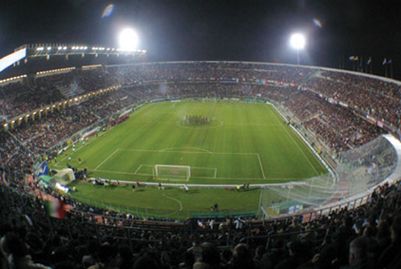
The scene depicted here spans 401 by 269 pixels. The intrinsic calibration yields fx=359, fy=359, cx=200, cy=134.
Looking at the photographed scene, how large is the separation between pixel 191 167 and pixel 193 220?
16.4 metres

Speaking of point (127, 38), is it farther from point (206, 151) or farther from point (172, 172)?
point (172, 172)

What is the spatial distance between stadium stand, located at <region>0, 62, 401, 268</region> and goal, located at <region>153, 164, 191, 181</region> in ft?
29.5

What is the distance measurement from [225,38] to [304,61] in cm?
2285

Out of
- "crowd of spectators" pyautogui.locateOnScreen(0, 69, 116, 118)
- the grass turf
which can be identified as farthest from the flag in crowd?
"crowd of spectators" pyautogui.locateOnScreen(0, 69, 116, 118)

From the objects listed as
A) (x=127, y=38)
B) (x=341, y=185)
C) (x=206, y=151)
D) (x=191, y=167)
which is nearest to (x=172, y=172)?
(x=191, y=167)

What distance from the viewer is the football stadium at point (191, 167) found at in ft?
21.3

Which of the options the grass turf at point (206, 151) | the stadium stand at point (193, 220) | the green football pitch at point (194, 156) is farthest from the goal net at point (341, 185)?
the grass turf at point (206, 151)

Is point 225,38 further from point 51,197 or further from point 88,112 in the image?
point 51,197

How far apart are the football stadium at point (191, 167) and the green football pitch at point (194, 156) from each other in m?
0.21

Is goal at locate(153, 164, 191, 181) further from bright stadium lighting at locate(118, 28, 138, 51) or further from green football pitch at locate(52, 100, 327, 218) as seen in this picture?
bright stadium lighting at locate(118, 28, 138, 51)

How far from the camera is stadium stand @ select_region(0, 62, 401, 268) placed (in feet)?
17.5

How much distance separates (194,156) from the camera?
39062 millimetres

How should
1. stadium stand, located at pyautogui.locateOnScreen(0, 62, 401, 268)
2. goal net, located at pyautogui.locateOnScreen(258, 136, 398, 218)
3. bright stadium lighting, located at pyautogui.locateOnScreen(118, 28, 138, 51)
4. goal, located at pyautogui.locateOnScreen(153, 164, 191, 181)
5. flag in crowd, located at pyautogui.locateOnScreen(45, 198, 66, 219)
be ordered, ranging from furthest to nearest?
bright stadium lighting, located at pyautogui.locateOnScreen(118, 28, 138, 51), goal, located at pyautogui.locateOnScreen(153, 164, 191, 181), goal net, located at pyautogui.locateOnScreen(258, 136, 398, 218), flag in crowd, located at pyautogui.locateOnScreen(45, 198, 66, 219), stadium stand, located at pyautogui.locateOnScreen(0, 62, 401, 268)

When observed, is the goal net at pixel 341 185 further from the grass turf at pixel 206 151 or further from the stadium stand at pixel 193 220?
the grass turf at pixel 206 151
